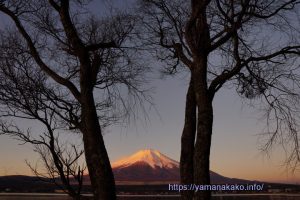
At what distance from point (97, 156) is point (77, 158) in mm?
5097

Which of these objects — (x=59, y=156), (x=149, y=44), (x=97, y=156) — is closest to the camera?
(x=97, y=156)

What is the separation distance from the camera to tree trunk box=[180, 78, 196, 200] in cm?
1038

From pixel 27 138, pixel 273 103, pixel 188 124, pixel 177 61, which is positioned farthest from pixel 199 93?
pixel 27 138

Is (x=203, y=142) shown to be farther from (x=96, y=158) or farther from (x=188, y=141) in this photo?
(x=96, y=158)

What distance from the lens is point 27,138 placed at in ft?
45.4

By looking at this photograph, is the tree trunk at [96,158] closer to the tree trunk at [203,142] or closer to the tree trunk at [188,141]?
the tree trunk at [203,142]

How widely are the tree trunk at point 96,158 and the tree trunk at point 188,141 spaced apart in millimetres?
2315

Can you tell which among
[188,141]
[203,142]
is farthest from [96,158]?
[188,141]

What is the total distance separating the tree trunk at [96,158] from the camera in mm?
8508

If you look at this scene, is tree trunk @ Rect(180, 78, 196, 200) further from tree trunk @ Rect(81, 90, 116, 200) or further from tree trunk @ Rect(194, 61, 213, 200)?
tree trunk @ Rect(81, 90, 116, 200)

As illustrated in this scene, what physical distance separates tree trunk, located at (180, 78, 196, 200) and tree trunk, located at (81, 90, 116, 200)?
231 centimetres

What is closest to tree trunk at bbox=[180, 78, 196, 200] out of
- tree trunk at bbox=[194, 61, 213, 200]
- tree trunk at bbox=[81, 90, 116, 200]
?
tree trunk at bbox=[194, 61, 213, 200]

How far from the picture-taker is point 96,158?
8.58 meters

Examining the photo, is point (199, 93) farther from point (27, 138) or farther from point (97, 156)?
point (27, 138)
